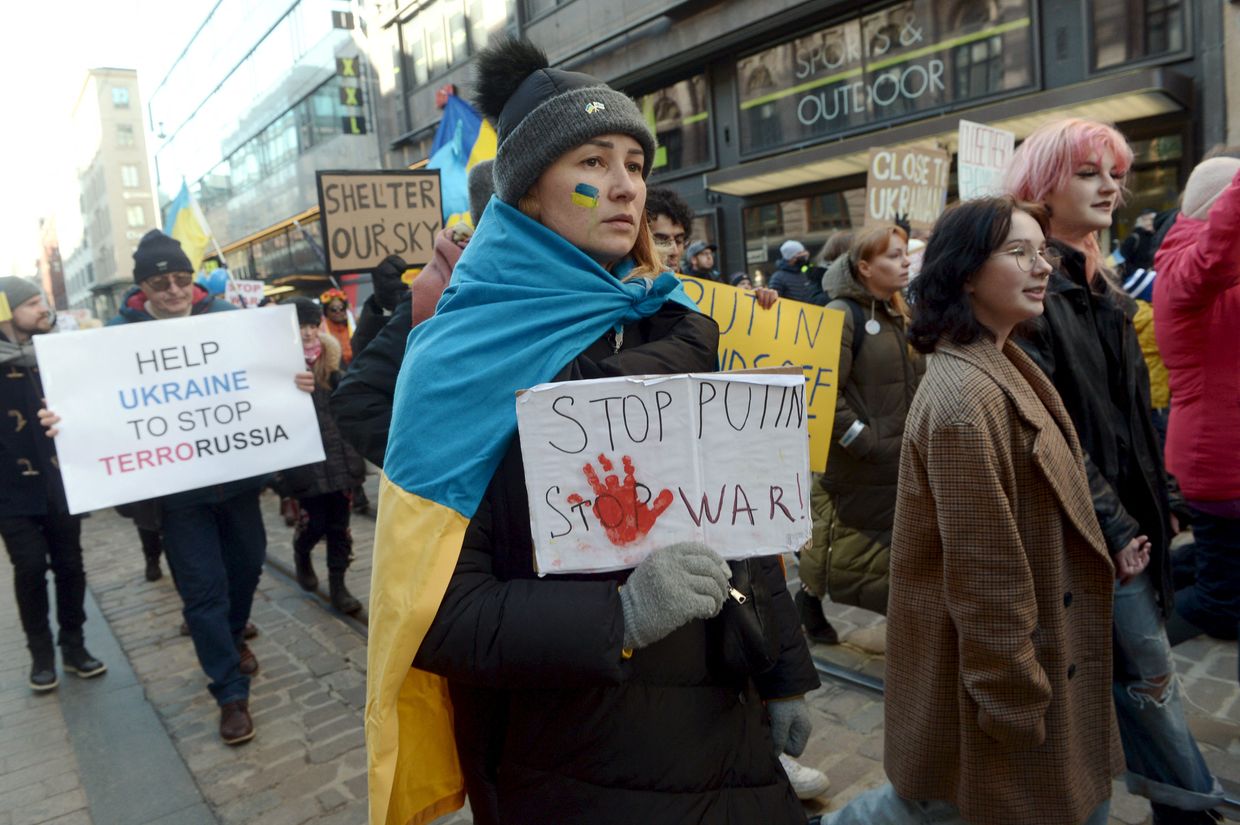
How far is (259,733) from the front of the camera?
412 cm

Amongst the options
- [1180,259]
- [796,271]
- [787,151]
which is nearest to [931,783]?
[1180,259]

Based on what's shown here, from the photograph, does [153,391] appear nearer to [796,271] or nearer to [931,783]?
[931,783]

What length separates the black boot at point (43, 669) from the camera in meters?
4.88

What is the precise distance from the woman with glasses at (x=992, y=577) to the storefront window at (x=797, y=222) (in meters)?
11.4

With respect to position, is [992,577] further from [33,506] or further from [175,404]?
[33,506]

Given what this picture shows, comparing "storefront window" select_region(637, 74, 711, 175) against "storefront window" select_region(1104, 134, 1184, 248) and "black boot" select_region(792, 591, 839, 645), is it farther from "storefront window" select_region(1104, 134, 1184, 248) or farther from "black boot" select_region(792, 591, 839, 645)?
"black boot" select_region(792, 591, 839, 645)

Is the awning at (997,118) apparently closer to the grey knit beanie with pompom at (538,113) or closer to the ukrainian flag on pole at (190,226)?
the grey knit beanie with pompom at (538,113)

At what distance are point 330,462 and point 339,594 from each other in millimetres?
894

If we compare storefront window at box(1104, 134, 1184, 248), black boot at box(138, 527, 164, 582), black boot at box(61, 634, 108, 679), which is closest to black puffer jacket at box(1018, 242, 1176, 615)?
black boot at box(61, 634, 108, 679)

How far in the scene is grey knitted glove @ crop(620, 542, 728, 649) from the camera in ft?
4.38

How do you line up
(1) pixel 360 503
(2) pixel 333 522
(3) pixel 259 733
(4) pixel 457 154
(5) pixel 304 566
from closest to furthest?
1. (3) pixel 259 733
2. (2) pixel 333 522
3. (5) pixel 304 566
4. (4) pixel 457 154
5. (1) pixel 360 503

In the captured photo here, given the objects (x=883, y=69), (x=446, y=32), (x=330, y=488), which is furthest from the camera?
(x=446, y=32)

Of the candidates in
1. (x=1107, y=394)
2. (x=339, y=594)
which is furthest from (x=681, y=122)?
(x=1107, y=394)

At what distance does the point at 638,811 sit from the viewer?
1469 millimetres
